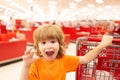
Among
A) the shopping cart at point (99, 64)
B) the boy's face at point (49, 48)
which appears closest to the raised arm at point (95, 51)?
the shopping cart at point (99, 64)

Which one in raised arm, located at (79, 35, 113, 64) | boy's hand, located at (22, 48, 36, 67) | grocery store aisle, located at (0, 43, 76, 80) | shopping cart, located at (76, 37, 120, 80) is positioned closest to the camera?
boy's hand, located at (22, 48, 36, 67)

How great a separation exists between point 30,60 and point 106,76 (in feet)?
2.81

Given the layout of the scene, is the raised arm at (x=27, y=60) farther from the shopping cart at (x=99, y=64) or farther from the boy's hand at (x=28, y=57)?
the shopping cart at (x=99, y=64)

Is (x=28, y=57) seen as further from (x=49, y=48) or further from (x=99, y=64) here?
(x=99, y=64)

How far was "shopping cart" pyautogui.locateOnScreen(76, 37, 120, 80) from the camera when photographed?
2092 millimetres

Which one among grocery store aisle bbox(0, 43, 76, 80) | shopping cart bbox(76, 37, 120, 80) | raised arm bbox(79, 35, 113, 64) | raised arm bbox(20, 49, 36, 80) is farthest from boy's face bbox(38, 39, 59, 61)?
grocery store aisle bbox(0, 43, 76, 80)

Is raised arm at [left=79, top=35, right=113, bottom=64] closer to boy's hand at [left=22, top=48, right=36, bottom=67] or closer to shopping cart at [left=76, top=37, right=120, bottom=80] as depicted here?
shopping cart at [left=76, top=37, right=120, bottom=80]

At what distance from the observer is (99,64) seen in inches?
86.9

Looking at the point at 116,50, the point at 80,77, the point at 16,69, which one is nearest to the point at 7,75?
the point at 16,69

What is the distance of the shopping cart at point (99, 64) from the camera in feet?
6.86

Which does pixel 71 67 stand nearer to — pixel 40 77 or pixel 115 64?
pixel 40 77

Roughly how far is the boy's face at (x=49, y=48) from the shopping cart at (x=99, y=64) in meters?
0.51

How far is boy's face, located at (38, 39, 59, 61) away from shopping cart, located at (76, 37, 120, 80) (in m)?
0.51

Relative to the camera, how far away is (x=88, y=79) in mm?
2238
